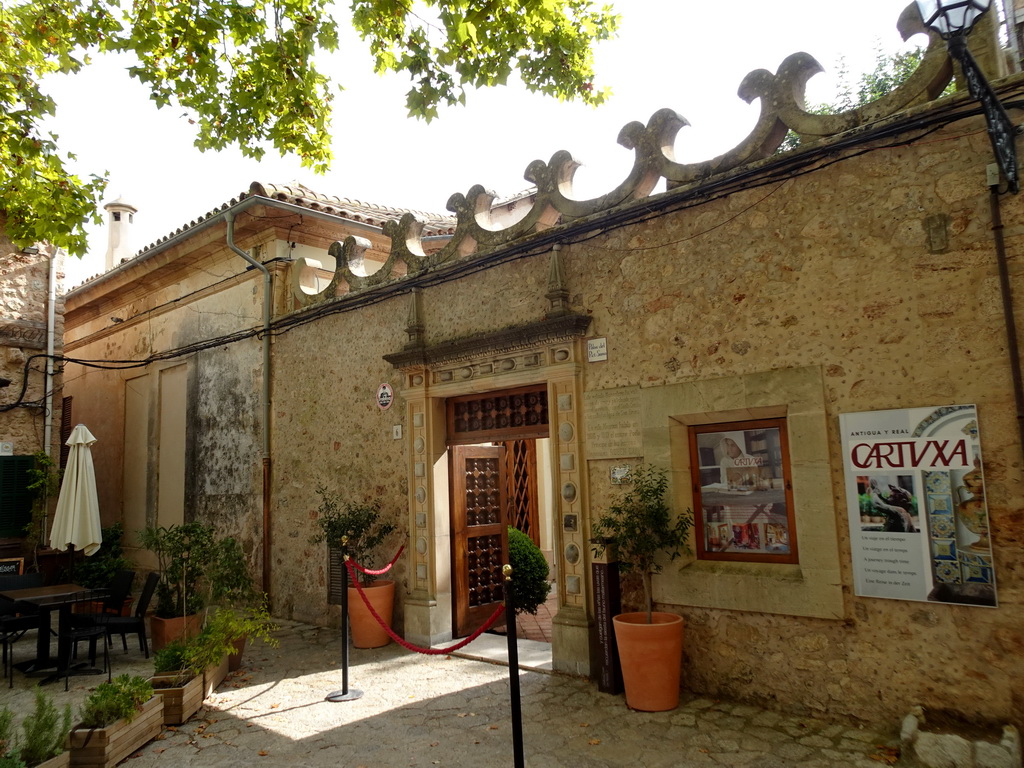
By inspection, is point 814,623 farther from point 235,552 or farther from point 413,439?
point 235,552

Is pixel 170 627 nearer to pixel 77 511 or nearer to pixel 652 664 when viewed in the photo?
pixel 77 511

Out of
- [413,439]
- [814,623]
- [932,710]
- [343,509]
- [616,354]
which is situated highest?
[616,354]

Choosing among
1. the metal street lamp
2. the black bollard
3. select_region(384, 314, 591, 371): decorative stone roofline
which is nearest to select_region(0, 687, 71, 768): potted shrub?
the black bollard

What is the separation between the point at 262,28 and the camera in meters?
6.38

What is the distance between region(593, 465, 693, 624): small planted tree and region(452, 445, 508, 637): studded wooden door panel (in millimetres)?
2396

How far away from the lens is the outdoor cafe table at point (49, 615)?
667 centimetres

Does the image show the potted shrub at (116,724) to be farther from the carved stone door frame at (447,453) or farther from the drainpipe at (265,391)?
the drainpipe at (265,391)

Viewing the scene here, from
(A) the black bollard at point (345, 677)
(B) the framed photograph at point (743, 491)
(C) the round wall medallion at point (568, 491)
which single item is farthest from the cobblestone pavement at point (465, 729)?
(C) the round wall medallion at point (568, 491)

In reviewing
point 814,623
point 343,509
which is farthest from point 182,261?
point 814,623

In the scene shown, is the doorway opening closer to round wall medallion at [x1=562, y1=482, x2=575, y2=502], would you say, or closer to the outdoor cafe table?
round wall medallion at [x1=562, y1=482, x2=575, y2=502]

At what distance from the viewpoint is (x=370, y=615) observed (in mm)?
7543

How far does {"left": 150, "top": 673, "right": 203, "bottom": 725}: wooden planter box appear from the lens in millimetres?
5328

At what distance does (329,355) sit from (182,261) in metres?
4.31

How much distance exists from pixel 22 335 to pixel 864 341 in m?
11.9
